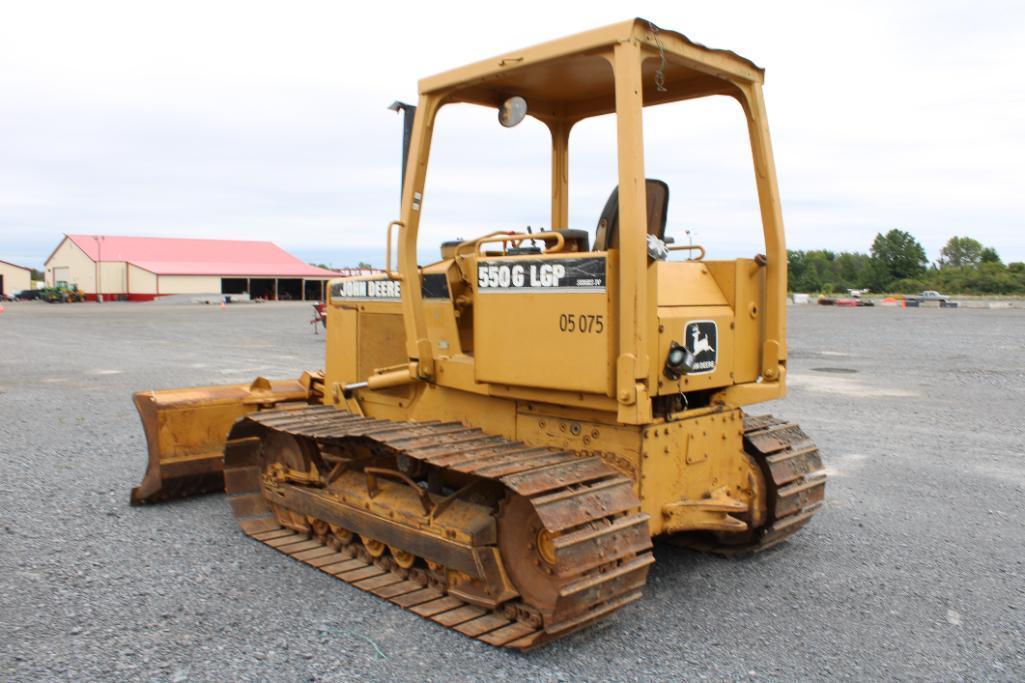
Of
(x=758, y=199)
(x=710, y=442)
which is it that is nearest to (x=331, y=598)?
(x=710, y=442)

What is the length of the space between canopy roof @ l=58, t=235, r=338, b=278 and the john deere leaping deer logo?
58.7 meters

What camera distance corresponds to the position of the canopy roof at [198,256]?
62719mm

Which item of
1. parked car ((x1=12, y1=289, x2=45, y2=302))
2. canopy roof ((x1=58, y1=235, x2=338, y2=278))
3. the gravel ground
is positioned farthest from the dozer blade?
parked car ((x1=12, y1=289, x2=45, y2=302))

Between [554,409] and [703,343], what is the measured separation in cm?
95

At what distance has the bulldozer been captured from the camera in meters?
4.50

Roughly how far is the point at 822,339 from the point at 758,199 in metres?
20.7

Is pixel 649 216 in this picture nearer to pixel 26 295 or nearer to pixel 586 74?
pixel 586 74

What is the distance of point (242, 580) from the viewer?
5492 millimetres

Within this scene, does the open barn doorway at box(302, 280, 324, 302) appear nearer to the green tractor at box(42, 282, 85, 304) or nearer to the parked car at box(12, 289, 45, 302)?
the green tractor at box(42, 282, 85, 304)

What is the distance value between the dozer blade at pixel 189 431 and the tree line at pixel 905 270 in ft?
210

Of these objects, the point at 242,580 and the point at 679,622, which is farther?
the point at 242,580

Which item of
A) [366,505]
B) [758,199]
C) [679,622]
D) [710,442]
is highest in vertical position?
[758,199]

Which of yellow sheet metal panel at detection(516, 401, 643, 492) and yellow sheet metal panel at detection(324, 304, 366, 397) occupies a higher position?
yellow sheet metal panel at detection(324, 304, 366, 397)

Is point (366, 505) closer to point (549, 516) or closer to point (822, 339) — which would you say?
point (549, 516)
